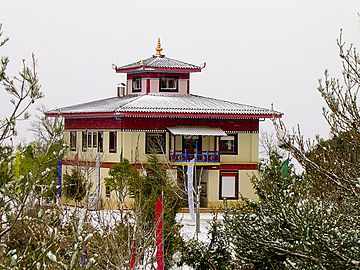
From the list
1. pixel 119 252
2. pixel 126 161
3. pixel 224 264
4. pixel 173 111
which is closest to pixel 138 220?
pixel 119 252

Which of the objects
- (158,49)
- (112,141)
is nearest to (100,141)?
(112,141)

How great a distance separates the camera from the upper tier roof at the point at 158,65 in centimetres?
3378

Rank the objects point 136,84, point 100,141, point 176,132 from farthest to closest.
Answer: point 136,84, point 100,141, point 176,132

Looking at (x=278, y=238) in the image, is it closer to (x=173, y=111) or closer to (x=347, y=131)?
(x=347, y=131)

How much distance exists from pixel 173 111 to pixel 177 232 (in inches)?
693

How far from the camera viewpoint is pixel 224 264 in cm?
1266

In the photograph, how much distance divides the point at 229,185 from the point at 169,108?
409 cm

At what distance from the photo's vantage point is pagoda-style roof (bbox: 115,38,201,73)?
33.8 metres

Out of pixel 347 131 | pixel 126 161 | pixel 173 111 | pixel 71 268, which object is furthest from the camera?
pixel 173 111

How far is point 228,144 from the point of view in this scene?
32469 millimetres

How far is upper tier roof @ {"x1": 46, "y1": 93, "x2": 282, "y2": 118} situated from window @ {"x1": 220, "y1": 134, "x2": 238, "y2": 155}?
1.20 m

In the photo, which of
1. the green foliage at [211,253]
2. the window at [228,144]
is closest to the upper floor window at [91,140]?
the window at [228,144]

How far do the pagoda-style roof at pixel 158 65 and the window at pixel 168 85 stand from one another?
0.59 meters

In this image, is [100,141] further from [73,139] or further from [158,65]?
[158,65]
